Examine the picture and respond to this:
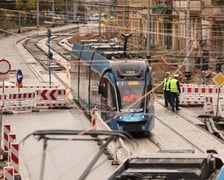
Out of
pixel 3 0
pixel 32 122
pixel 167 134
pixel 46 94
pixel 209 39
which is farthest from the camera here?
pixel 3 0

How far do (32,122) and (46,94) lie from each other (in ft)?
10.0

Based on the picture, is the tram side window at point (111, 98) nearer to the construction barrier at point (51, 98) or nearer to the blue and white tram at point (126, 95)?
the blue and white tram at point (126, 95)

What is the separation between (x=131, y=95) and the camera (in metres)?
26.1

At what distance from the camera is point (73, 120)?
30.4m

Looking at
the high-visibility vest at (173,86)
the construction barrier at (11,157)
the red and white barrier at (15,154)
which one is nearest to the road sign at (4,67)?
the construction barrier at (11,157)

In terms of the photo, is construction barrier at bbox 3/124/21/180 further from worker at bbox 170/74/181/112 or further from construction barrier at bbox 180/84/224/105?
A: construction barrier at bbox 180/84/224/105

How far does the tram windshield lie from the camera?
25.9 meters

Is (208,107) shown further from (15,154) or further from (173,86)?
(15,154)

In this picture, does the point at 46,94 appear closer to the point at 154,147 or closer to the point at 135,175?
the point at 154,147

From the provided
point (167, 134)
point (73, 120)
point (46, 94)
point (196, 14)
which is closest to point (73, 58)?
point (46, 94)

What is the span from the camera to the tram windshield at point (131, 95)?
25906mm

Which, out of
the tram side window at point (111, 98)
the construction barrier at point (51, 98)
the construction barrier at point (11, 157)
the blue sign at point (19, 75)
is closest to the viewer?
the construction barrier at point (11, 157)

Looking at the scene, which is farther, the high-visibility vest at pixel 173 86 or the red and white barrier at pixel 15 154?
the high-visibility vest at pixel 173 86

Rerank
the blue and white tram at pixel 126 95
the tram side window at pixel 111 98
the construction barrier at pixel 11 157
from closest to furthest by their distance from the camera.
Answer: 1. the construction barrier at pixel 11 157
2. the blue and white tram at pixel 126 95
3. the tram side window at pixel 111 98
